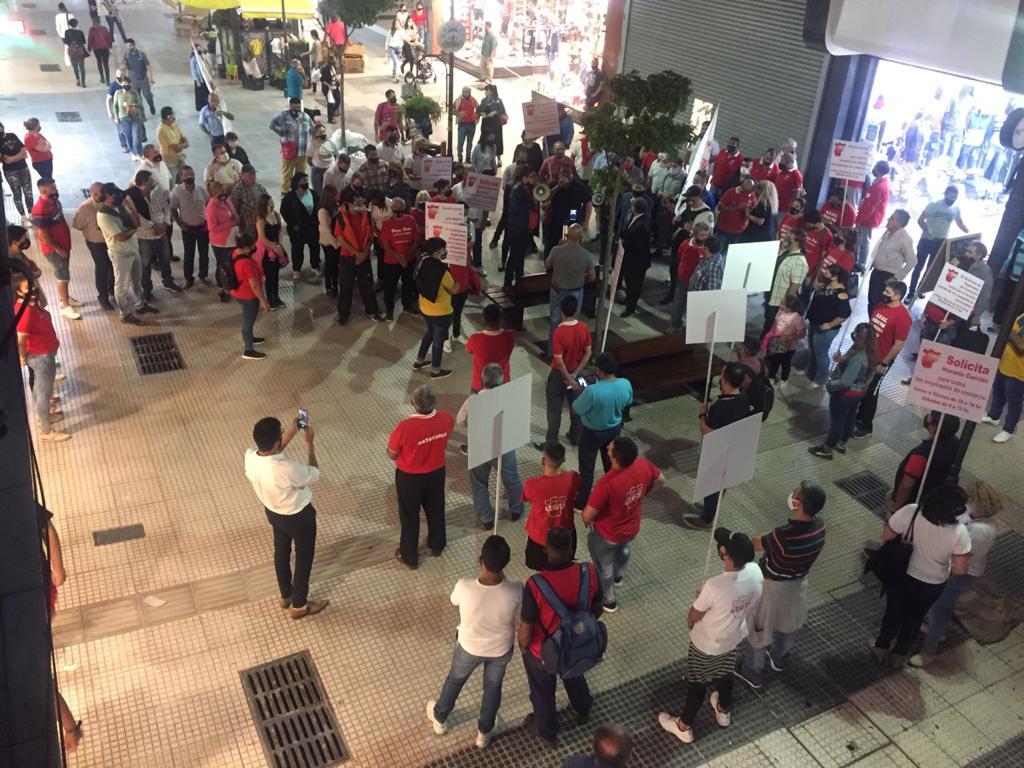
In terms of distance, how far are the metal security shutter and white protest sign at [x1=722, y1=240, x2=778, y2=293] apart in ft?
24.1

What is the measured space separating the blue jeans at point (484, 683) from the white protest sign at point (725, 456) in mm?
1736

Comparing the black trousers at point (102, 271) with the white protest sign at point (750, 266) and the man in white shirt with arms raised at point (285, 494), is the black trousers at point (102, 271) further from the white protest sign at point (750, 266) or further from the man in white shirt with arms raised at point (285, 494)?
the white protest sign at point (750, 266)

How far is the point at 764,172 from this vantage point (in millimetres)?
13914

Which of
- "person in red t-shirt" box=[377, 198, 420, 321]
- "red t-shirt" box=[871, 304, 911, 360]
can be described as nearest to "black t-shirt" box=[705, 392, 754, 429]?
"red t-shirt" box=[871, 304, 911, 360]

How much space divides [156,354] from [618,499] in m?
6.47

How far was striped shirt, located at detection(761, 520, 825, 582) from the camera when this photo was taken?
5.49m

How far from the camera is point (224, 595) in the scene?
673 cm

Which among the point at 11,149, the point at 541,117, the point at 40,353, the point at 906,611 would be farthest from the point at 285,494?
the point at 11,149

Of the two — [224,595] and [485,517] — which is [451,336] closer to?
[485,517]

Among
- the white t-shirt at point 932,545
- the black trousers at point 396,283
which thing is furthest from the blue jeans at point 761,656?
the black trousers at point 396,283

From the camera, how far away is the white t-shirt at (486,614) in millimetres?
4922

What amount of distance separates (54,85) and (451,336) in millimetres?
17336

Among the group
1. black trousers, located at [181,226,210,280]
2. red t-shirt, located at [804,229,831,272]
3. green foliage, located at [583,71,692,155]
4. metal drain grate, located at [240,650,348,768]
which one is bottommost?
metal drain grate, located at [240,650,348,768]

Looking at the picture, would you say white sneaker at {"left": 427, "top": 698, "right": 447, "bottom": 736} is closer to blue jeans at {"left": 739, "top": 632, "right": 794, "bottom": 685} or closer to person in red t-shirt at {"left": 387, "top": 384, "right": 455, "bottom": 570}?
person in red t-shirt at {"left": 387, "top": 384, "right": 455, "bottom": 570}
